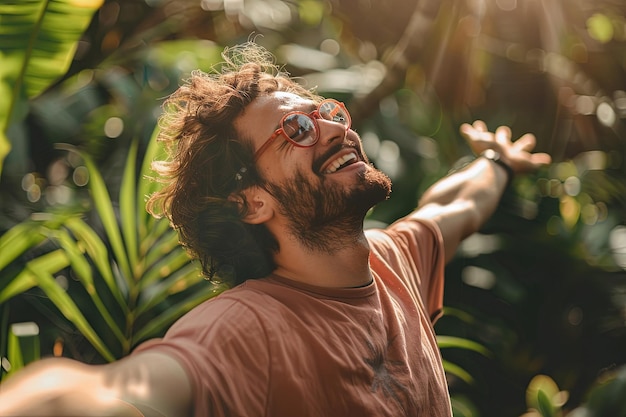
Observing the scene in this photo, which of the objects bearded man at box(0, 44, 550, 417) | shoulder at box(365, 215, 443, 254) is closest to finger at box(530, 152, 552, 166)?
shoulder at box(365, 215, 443, 254)

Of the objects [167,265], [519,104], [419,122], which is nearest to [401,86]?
[419,122]

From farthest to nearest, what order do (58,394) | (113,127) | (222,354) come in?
(113,127) → (222,354) → (58,394)

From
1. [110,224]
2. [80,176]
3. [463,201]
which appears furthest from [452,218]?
[80,176]

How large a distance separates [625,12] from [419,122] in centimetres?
115

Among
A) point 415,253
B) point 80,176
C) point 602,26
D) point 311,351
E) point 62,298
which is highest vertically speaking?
point 311,351

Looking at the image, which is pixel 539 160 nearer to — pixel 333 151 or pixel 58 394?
pixel 333 151

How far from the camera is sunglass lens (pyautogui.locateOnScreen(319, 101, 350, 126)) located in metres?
1.48

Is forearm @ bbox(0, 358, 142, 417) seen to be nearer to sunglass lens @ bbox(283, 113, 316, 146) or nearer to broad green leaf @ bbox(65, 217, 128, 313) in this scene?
sunglass lens @ bbox(283, 113, 316, 146)

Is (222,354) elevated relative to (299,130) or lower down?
lower down

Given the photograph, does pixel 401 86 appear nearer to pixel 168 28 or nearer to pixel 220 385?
pixel 168 28

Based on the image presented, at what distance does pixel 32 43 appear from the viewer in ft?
6.89

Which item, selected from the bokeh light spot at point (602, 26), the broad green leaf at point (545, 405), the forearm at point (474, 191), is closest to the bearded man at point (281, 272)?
the forearm at point (474, 191)

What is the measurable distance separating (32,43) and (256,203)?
3.14 ft

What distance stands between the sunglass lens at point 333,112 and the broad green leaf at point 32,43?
87 centimetres
